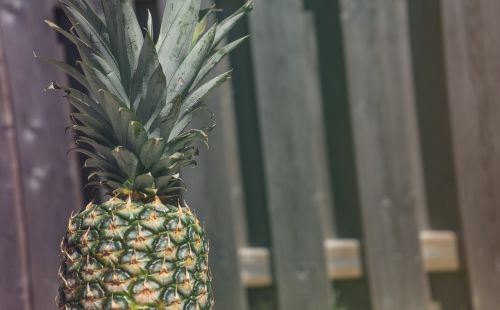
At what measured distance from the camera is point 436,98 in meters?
3.17

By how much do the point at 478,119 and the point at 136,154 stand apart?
69.8 inches

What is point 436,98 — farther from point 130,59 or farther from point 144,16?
point 130,59

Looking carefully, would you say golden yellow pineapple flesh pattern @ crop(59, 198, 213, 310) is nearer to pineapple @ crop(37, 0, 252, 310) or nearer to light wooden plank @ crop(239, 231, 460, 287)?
pineapple @ crop(37, 0, 252, 310)

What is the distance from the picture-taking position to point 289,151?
3113 mm

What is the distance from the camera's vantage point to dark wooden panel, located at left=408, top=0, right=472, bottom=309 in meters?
3.13

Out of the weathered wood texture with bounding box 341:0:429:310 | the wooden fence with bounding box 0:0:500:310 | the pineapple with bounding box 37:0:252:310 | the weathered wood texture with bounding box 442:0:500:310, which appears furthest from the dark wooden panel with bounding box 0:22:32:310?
the weathered wood texture with bounding box 442:0:500:310

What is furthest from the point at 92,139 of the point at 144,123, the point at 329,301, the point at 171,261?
the point at 329,301

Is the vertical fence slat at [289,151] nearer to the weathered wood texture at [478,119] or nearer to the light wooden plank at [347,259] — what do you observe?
the light wooden plank at [347,259]

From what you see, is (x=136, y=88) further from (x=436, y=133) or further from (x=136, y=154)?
(x=436, y=133)

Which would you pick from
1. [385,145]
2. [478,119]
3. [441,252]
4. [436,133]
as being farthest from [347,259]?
[478,119]

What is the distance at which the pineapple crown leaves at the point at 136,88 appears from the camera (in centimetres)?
192

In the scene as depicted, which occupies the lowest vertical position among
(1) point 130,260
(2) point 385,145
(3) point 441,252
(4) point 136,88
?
(3) point 441,252

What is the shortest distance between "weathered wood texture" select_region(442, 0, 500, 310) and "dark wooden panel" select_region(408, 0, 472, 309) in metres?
0.05

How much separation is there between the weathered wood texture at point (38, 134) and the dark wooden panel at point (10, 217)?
0.02 m
